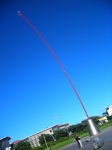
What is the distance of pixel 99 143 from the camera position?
19.6 m

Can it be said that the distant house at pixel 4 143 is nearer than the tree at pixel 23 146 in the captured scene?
Yes

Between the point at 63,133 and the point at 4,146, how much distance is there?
28251 millimetres

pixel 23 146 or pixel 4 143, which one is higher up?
pixel 4 143

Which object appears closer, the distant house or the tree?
the distant house

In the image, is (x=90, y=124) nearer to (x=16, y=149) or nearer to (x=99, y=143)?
(x=99, y=143)

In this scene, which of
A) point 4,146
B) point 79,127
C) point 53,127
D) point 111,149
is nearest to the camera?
point 111,149

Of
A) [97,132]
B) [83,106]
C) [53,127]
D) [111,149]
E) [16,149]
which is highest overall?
[53,127]

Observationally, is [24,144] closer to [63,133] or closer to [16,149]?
[16,149]

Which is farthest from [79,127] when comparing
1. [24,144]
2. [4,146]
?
[4,146]

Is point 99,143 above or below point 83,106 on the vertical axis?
below

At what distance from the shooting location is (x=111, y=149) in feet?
51.8

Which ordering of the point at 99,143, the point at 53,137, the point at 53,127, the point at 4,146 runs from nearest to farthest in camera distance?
the point at 99,143
the point at 4,146
the point at 53,137
the point at 53,127

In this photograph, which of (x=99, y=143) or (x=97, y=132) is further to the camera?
(x=97, y=132)

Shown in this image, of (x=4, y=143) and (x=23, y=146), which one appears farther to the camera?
(x=23, y=146)
